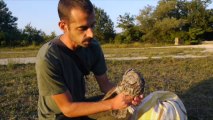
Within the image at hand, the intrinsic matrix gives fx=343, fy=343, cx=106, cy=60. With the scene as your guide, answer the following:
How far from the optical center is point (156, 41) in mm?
38812

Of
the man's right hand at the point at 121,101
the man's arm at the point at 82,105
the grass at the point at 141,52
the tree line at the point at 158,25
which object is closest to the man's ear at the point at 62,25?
the man's arm at the point at 82,105

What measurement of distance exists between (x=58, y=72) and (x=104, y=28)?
1457 inches

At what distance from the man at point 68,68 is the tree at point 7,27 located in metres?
30.5

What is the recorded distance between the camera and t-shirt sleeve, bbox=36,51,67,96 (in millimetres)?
2383

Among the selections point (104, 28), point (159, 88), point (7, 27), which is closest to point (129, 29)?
point (104, 28)

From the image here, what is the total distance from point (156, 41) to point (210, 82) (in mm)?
32810

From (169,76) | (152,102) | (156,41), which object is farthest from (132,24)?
(152,102)

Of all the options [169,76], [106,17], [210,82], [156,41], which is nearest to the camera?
[210,82]

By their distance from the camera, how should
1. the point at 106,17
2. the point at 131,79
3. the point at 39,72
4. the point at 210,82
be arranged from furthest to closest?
the point at 106,17 < the point at 210,82 < the point at 39,72 < the point at 131,79

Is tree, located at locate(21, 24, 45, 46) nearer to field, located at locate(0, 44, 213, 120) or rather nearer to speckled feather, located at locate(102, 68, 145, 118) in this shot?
field, located at locate(0, 44, 213, 120)

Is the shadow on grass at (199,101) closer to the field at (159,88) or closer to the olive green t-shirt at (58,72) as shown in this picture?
the field at (159,88)

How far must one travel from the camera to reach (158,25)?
125 ft

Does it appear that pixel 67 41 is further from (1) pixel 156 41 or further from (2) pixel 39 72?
(1) pixel 156 41

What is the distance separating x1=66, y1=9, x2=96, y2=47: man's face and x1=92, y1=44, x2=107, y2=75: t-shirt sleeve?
16.4 inches
